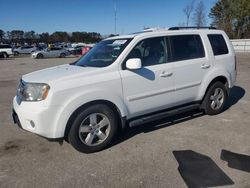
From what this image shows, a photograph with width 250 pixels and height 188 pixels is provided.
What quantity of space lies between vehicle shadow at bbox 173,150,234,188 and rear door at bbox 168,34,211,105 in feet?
4.80

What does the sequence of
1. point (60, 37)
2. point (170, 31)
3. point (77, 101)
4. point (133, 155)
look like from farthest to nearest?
point (60, 37) < point (170, 31) < point (133, 155) < point (77, 101)

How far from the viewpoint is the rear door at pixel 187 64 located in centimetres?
555

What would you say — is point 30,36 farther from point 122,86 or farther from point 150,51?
point 122,86

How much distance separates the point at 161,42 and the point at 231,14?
54903 mm

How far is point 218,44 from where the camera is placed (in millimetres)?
6438

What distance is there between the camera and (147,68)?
16.8ft

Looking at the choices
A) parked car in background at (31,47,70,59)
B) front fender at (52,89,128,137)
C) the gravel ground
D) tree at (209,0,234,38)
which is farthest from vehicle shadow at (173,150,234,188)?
tree at (209,0,234,38)

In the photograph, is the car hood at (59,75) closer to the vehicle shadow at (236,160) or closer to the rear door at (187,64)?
the rear door at (187,64)

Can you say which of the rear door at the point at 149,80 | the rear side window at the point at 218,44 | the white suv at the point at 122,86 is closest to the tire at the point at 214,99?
the white suv at the point at 122,86

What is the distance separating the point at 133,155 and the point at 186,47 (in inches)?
99.0

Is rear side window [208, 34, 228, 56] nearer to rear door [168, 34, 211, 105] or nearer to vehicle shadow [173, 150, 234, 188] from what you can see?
rear door [168, 34, 211, 105]

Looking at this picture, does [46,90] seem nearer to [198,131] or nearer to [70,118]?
[70,118]

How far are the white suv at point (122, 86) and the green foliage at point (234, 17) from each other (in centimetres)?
4942

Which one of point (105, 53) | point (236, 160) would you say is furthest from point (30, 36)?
point (236, 160)
